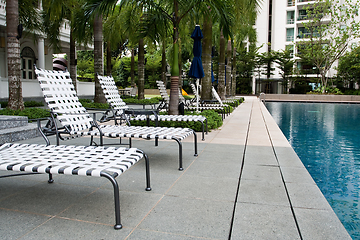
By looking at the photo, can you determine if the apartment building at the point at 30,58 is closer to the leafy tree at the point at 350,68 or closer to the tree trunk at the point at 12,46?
the tree trunk at the point at 12,46

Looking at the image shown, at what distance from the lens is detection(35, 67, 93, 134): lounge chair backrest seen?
16.3 feet

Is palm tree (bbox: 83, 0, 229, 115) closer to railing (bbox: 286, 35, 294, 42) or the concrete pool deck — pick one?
the concrete pool deck

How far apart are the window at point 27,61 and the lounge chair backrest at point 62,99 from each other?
16759 mm

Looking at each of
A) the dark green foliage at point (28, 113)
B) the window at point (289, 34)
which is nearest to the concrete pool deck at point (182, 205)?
the dark green foliage at point (28, 113)

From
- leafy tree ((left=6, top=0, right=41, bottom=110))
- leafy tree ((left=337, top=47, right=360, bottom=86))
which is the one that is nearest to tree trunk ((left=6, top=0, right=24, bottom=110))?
leafy tree ((left=6, top=0, right=41, bottom=110))

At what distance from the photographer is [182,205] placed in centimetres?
281

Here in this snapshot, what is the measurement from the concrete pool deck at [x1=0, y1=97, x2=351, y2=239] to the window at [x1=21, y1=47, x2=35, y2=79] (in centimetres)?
1906

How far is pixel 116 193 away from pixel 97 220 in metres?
0.39

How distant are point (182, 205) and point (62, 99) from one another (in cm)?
352

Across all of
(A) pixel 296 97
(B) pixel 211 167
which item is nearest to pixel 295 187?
(B) pixel 211 167

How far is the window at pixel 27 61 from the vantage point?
20.0 metres

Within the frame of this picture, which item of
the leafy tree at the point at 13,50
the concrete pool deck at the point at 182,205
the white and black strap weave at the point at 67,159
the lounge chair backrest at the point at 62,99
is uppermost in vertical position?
the leafy tree at the point at 13,50

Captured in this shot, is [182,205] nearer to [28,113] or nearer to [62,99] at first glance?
[62,99]

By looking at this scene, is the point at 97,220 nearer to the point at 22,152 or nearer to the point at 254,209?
the point at 22,152
